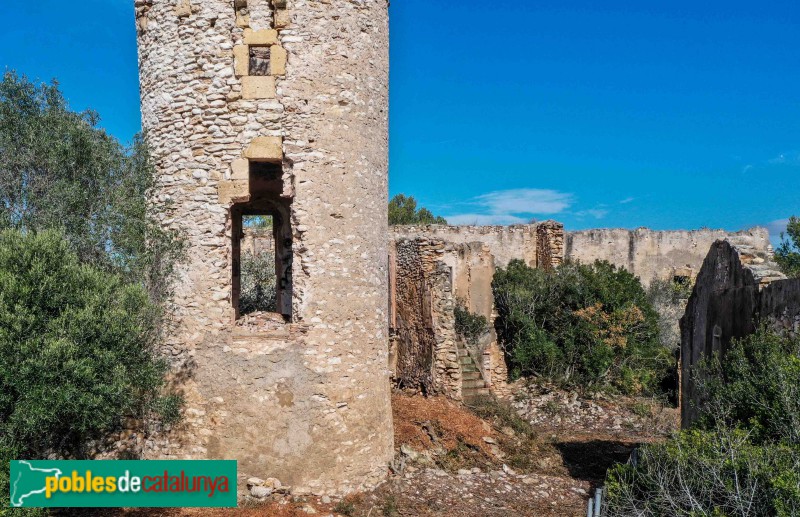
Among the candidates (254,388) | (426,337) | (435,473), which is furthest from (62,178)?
(426,337)

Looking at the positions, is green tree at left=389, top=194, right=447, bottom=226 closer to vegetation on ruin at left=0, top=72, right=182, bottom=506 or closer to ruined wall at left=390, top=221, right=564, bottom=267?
ruined wall at left=390, top=221, right=564, bottom=267

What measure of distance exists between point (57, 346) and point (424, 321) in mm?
8639

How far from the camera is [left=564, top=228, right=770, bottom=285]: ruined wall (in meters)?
24.8

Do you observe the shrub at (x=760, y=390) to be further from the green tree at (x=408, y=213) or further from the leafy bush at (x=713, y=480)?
the green tree at (x=408, y=213)

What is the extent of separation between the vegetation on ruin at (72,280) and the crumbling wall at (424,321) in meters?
6.52

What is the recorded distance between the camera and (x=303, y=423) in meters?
6.89

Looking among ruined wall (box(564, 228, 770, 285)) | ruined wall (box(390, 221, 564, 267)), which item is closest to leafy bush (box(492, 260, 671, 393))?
ruined wall (box(390, 221, 564, 267))

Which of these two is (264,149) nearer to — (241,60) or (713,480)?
(241,60)

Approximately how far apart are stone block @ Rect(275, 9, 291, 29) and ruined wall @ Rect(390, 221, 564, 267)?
15831mm

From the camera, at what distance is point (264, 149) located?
22.9 feet

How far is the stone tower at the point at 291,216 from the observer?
6.86 m

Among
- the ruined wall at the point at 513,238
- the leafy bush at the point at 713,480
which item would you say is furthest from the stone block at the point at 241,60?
the ruined wall at the point at 513,238

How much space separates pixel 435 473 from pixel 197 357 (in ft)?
12.0

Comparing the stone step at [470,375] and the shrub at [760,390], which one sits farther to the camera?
the stone step at [470,375]
